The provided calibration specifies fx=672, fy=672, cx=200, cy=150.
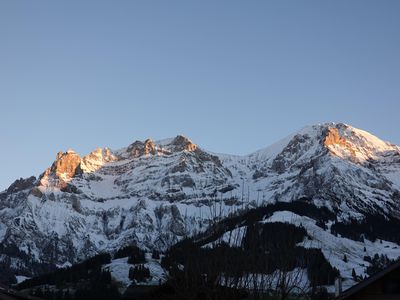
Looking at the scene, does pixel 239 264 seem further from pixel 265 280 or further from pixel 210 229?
pixel 210 229

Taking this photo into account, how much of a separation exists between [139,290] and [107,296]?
483 ft

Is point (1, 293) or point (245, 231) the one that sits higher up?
point (245, 231)

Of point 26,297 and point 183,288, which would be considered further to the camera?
point 26,297

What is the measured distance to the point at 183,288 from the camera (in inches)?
1127

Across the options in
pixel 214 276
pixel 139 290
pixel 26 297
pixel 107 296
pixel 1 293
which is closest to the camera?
pixel 214 276

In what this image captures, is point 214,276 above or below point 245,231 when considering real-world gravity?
below

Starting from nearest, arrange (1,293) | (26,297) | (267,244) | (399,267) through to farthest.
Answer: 1. (399,267)
2. (267,244)
3. (1,293)
4. (26,297)

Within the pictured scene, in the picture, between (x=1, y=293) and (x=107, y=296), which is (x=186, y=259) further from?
(x=107, y=296)

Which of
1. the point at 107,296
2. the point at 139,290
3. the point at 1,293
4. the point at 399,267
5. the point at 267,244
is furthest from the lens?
the point at 107,296

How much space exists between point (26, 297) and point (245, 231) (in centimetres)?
1914

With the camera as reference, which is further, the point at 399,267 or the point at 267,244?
the point at 267,244

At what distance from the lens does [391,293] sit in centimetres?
3300

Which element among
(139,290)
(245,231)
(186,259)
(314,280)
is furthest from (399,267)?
(139,290)

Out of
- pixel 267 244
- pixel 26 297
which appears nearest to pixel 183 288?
pixel 267 244
